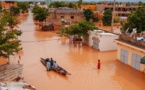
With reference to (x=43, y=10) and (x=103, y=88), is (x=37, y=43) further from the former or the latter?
(x=43, y=10)

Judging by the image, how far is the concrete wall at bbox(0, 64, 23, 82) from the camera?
54.4ft

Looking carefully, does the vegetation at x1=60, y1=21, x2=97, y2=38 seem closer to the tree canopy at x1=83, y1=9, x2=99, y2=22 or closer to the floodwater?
the floodwater

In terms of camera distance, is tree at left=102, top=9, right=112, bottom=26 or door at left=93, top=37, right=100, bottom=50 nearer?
door at left=93, top=37, right=100, bottom=50

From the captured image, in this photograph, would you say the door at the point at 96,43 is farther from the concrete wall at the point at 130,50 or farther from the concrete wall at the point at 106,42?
the concrete wall at the point at 130,50

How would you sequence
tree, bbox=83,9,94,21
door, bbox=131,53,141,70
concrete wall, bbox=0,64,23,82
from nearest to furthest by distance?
concrete wall, bbox=0,64,23,82
door, bbox=131,53,141,70
tree, bbox=83,9,94,21

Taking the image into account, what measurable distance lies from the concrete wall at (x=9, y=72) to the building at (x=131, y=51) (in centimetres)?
1026

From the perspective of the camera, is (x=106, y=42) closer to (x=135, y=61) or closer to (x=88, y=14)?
(x=135, y=61)

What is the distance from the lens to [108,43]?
2931 centimetres

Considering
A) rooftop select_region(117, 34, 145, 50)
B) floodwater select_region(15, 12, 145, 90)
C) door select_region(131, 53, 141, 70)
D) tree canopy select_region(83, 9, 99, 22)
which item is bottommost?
floodwater select_region(15, 12, 145, 90)

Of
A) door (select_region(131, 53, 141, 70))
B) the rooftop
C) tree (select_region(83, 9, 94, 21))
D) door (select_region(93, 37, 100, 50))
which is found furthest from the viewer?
tree (select_region(83, 9, 94, 21))

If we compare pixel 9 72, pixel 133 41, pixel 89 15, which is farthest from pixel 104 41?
pixel 89 15

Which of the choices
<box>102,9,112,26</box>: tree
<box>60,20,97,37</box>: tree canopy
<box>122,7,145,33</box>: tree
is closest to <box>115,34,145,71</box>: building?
<box>60,20,97,37</box>: tree canopy

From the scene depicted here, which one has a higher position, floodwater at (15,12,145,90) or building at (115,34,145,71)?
building at (115,34,145,71)

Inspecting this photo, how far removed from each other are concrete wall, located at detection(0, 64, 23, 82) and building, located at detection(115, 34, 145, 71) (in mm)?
10259
